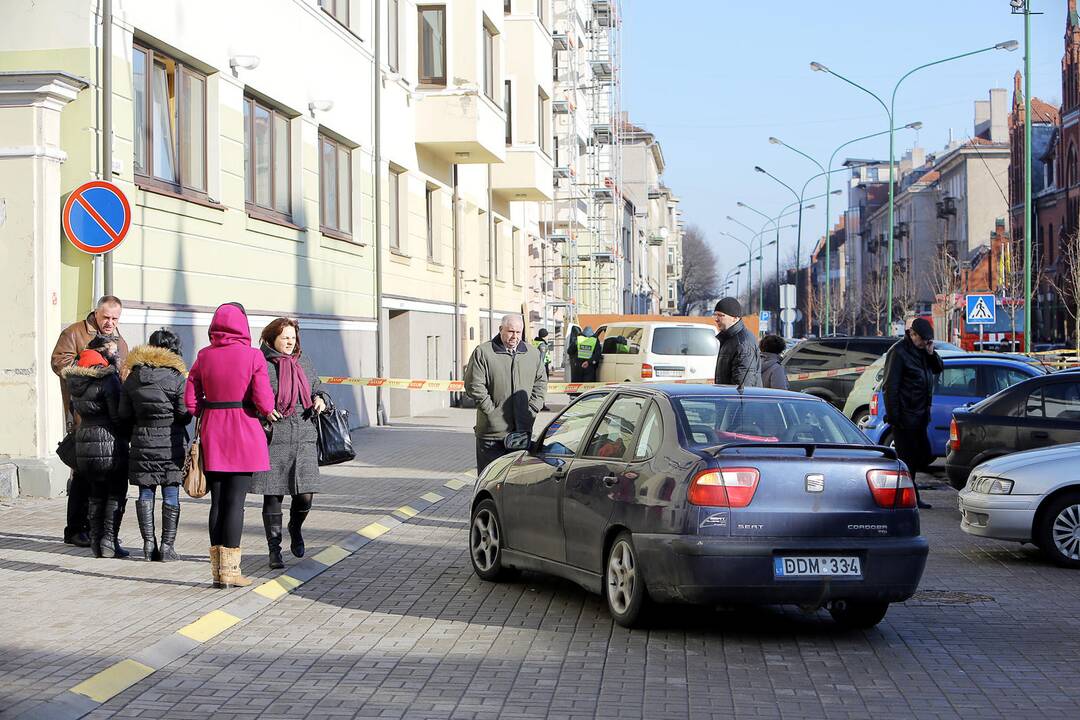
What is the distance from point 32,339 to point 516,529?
6.97m

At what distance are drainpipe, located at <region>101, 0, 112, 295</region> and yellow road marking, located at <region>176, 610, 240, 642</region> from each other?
7.09 meters

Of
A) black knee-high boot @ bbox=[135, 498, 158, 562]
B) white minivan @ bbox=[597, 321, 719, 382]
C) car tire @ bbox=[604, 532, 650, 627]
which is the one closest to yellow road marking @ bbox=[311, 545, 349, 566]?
black knee-high boot @ bbox=[135, 498, 158, 562]

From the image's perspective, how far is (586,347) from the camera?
→ 31.6 m

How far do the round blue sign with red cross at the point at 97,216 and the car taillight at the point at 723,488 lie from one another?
760 centimetres

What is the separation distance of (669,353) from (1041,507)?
52.9ft

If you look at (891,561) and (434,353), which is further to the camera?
(434,353)

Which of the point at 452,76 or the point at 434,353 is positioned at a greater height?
the point at 452,76

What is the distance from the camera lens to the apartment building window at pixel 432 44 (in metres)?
30.4

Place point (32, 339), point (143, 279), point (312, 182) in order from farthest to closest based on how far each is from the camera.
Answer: point (312, 182) < point (143, 279) < point (32, 339)

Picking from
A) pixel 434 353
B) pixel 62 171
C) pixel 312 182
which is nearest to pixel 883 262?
pixel 434 353

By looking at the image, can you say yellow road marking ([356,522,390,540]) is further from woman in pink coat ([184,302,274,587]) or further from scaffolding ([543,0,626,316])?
scaffolding ([543,0,626,316])

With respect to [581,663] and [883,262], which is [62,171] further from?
[883,262]

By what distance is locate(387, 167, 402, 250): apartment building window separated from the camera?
94.2 feet

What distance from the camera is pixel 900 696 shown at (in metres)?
6.64
